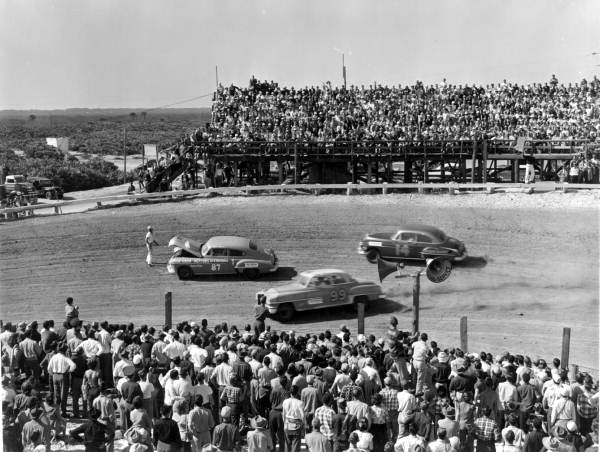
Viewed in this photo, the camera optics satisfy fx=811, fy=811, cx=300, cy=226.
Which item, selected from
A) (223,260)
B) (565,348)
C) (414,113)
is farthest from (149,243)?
(414,113)

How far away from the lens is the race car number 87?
21844 mm

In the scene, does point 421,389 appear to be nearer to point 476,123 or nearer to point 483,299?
point 483,299

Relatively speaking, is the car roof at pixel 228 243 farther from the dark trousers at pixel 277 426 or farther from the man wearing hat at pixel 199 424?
the man wearing hat at pixel 199 424

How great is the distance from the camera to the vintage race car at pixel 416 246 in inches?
1000

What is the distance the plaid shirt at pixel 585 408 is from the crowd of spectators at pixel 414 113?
2686 cm

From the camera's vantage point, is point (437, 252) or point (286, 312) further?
point (437, 252)

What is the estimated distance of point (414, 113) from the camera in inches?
1578

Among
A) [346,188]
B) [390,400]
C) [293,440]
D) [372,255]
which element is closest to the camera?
[293,440]

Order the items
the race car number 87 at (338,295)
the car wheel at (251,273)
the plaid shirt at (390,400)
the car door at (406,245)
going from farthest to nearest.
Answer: the car door at (406,245), the car wheel at (251,273), the race car number 87 at (338,295), the plaid shirt at (390,400)

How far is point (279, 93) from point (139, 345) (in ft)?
93.8

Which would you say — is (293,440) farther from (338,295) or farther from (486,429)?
(338,295)

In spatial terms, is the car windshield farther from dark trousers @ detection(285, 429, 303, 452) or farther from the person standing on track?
dark trousers @ detection(285, 429, 303, 452)

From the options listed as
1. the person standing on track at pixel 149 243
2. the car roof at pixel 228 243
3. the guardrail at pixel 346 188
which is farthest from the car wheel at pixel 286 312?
the guardrail at pixel 346 188

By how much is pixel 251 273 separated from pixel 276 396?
12.5 metres
